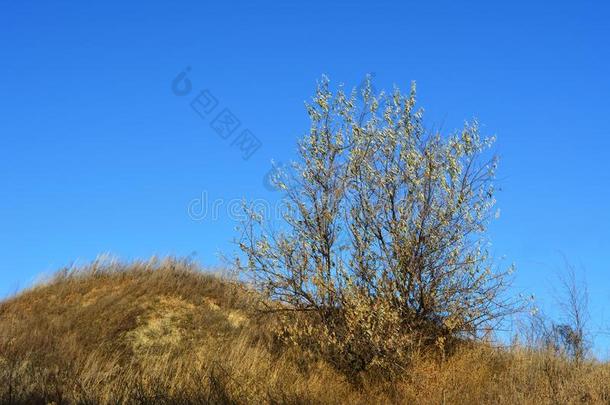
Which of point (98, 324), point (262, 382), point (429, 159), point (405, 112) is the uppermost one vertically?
point (405, 112)

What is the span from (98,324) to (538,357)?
1223cm

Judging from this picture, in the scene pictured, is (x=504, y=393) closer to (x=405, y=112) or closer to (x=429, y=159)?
(x=429, y=159)

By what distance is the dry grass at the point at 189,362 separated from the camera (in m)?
11.8

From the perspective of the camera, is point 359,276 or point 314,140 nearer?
point 359,276

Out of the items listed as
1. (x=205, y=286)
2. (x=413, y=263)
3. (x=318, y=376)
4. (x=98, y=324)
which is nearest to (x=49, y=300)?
(x=98, y=324)

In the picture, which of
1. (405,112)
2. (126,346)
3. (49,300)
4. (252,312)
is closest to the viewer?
(405,112)

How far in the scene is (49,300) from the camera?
20.5 metres

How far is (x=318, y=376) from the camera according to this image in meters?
14.6

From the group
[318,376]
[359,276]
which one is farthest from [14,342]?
[359,276]

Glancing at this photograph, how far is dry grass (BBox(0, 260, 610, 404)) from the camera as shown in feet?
38.8

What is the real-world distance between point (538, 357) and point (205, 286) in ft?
37.4

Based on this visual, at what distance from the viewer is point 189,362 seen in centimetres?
1447

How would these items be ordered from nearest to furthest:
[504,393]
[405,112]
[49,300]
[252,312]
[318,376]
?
1. [504,393]
2. [318,376]
3. [405,112]
4. [252,312]
5. [49,300]

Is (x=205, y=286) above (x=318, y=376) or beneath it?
above
